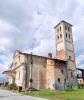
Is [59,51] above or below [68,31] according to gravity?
below

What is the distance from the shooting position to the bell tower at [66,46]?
48.5 meters

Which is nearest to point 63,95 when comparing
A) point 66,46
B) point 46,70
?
point 46,70

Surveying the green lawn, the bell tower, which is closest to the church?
the bell tower

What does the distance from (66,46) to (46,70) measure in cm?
997

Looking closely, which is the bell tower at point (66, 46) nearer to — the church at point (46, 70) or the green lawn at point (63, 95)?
the church at point (46, 70)

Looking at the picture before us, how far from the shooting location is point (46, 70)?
151ft

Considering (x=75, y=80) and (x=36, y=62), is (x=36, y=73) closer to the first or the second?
(x=36, y=62)

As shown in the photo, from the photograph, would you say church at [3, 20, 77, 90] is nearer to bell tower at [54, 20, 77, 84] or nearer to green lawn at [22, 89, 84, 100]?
bell tower at [54, 20, 77, 84]

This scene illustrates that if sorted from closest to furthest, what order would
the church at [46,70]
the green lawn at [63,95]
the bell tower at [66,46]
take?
1. the green lawn at [63,95]
2. the church at [46,70]
3. the bell tower at [66,46]

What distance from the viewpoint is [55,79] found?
1700 inches

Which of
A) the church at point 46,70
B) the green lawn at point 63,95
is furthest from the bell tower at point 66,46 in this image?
the green lawn at point 63,95

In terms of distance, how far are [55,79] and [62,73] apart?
331cm

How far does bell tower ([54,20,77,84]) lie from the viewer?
48.5m

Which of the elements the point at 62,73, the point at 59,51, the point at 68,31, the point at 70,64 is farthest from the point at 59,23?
the point at 62,73
